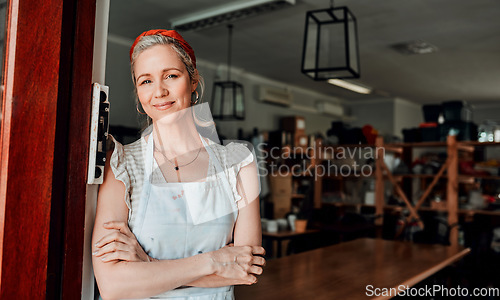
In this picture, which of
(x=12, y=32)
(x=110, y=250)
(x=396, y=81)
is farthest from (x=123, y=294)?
(x=396, y=81)

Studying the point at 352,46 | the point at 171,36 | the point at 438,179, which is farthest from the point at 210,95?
the point at 438,179

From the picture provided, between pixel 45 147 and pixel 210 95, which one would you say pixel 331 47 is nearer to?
→ pixel 210 95

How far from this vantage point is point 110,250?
883mm

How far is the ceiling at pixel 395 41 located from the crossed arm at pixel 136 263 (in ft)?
4.38

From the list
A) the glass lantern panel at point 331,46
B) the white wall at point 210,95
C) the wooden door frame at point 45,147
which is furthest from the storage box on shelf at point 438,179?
the wooden door frame at point 45,147

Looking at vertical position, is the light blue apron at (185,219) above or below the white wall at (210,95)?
below

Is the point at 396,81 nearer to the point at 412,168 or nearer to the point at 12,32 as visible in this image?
the point at 412,168

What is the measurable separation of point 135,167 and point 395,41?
466 centimetres

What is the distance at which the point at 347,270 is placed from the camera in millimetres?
2182

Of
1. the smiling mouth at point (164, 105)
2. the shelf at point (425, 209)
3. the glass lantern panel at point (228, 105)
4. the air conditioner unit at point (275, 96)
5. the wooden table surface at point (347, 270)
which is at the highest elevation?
the air conditioner unit at point (275, 96)

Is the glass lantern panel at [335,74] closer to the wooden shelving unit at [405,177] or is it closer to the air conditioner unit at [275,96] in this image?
the wooden shelving unit at [405,177]

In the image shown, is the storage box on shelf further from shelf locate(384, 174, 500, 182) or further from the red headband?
the red headband

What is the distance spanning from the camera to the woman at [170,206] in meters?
0.90

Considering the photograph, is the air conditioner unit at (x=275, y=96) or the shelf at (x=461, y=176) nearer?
the shelf at (x=461, y=176)
